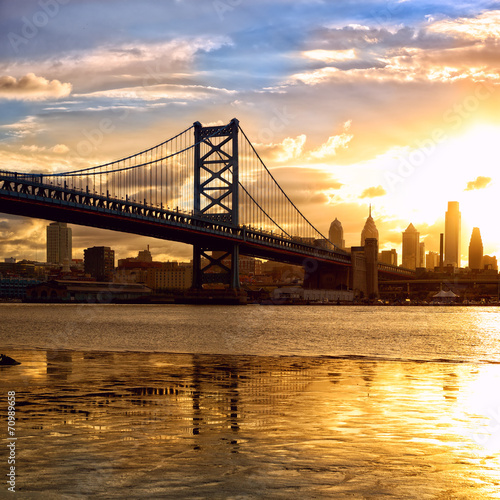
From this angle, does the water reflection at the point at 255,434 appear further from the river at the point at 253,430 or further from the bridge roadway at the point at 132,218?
the bridge roadway at the point at 132,218

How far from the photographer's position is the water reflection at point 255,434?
8578mm

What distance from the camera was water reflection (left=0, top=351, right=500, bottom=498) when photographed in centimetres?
858

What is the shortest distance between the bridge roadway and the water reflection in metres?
54.3

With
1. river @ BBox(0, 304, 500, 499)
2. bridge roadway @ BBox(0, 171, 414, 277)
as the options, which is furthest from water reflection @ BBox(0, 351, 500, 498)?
bridge roadway @ BBox(0, 171, 414, 277)

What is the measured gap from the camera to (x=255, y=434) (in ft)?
37.9

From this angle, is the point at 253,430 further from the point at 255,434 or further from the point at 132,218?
the point at 132,218

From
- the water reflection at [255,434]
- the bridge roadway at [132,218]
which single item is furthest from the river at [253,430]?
the bridge roadway at [132,218]

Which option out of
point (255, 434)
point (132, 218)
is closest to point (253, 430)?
point (255, 434)

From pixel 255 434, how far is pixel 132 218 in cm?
7318

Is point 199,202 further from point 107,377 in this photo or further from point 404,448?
point 404,448

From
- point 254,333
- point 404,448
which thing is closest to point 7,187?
point 254,333

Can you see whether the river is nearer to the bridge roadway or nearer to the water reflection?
the water reflection

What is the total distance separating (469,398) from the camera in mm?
16125

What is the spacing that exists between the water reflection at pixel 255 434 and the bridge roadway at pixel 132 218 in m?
54.3
